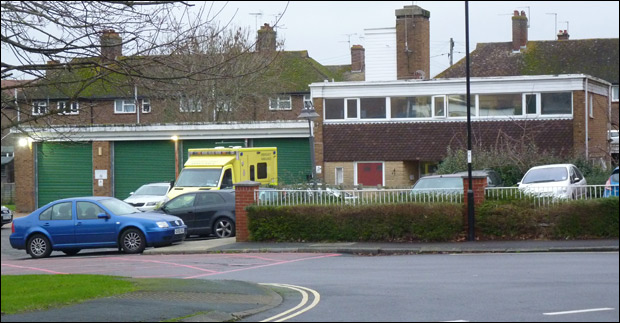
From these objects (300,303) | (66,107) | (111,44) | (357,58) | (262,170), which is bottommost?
(300,303)

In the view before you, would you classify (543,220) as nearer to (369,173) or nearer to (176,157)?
(369,173)

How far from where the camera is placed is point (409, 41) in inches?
1647

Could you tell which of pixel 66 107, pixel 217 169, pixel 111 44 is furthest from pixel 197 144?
pixel 111 44

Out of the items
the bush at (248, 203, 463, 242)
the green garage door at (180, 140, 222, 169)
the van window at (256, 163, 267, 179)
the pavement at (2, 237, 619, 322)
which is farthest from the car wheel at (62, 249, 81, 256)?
the green garage door at (180, 140, 222, 169)

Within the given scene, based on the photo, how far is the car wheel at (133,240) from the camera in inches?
833

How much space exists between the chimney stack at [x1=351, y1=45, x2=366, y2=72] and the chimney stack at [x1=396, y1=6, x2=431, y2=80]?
1245 cm

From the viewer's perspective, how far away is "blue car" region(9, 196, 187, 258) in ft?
68.4

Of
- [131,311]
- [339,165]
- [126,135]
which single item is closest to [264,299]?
[131,311]

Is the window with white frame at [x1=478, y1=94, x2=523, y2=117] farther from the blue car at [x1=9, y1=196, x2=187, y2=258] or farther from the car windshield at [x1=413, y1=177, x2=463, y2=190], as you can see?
the blue car at [x1=9, y1=196, x2=187, y2=258]

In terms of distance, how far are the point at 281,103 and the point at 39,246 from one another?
29549mm

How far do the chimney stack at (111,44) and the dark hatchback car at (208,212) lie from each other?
13.7 metres

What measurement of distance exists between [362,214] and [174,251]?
4.86 metres

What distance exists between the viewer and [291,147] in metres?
39.2

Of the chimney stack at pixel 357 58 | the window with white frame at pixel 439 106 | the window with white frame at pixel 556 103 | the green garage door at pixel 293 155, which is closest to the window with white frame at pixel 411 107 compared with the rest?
the window with white frame at pixel 439 106
